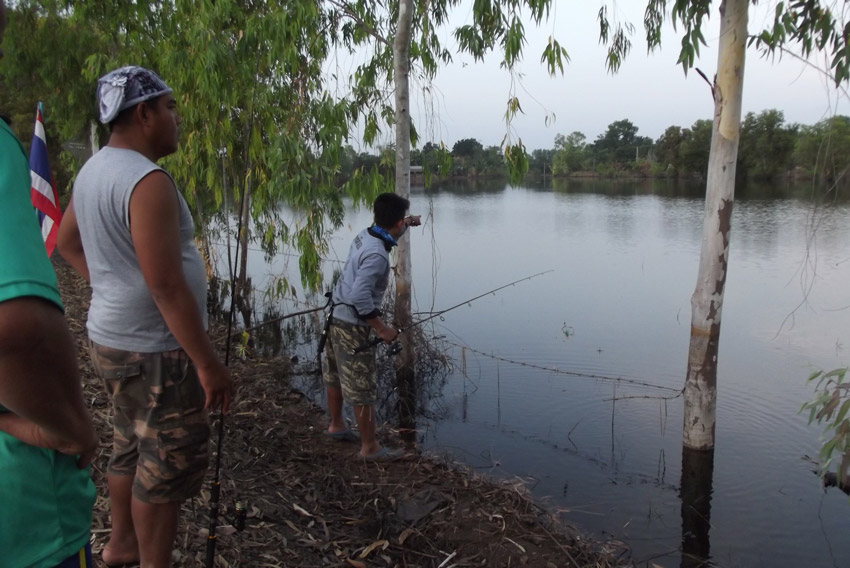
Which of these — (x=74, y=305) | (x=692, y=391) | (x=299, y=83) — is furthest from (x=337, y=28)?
(x=692, y=391)

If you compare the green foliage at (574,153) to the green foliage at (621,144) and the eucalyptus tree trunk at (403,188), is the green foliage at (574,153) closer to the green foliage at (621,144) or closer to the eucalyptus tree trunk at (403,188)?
the green foliage at (621,144)

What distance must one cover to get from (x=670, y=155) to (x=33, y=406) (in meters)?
50.8

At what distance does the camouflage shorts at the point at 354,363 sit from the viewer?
13.6 feet

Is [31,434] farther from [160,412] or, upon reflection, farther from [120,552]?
[120,552]

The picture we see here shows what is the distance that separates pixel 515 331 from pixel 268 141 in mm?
4011

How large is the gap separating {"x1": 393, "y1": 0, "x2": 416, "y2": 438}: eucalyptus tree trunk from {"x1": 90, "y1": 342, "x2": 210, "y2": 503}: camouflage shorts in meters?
3.83

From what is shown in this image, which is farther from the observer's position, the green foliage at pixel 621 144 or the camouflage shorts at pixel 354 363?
the green foliage at pixel 621 144

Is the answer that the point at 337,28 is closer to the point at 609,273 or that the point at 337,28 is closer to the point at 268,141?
the point at 268,141

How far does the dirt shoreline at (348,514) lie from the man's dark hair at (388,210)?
153cm

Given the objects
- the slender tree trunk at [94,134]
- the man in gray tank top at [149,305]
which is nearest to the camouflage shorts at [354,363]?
the man in gray tank top at [149,305]

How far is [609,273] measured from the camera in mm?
12625

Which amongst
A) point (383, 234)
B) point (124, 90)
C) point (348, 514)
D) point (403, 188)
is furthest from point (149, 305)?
point (403, 188)

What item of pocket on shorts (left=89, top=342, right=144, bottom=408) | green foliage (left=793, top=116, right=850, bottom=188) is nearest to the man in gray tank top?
pocket on shorts (left=89, top=342, right=144, bottom=408)

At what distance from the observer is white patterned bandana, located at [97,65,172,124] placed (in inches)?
77.8
